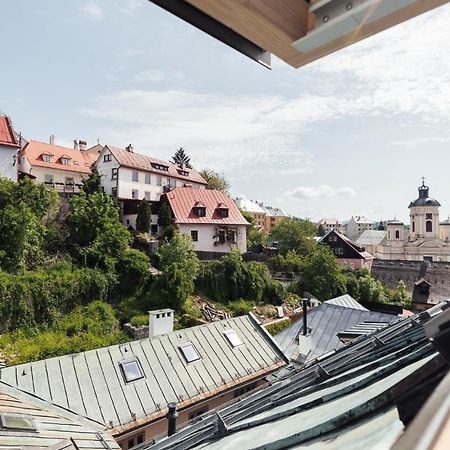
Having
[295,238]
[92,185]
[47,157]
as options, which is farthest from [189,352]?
[47,157]

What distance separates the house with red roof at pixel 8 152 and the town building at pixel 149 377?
14643 mm

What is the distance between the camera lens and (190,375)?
778 centimetres

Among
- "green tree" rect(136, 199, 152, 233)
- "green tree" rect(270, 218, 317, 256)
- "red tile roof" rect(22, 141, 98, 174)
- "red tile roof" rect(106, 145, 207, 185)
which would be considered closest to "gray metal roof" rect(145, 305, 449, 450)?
"green tree" rect(136, 199, 152, 233)

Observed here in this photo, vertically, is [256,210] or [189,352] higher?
[256,210]

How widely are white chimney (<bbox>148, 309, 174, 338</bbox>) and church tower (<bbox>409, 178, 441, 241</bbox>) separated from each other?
136 feet

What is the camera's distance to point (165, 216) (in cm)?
2255

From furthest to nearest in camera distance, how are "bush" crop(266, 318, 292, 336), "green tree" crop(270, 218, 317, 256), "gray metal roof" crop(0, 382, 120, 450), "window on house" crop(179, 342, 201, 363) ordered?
"green tree" crop(270, 218, 317, 256) → "bush" crop(266, 318, 292, 336) → "window on house" crop(179, 342, 201, 363) → "gray metal roof" crop(0, 382, 120, 450)

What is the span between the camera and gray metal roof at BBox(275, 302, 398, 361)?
1048 centimetres

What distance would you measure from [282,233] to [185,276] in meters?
16.0

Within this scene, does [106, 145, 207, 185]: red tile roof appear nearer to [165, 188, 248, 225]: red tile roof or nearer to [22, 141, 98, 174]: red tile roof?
[165, 188, 248, 225]: red tile roof

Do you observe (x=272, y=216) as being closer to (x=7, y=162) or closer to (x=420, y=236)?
(x=420, y=236)

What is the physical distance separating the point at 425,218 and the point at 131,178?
1436 inches

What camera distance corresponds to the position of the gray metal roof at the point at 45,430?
3.62 meters

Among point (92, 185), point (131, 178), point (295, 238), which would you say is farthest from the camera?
point (295, 238)
